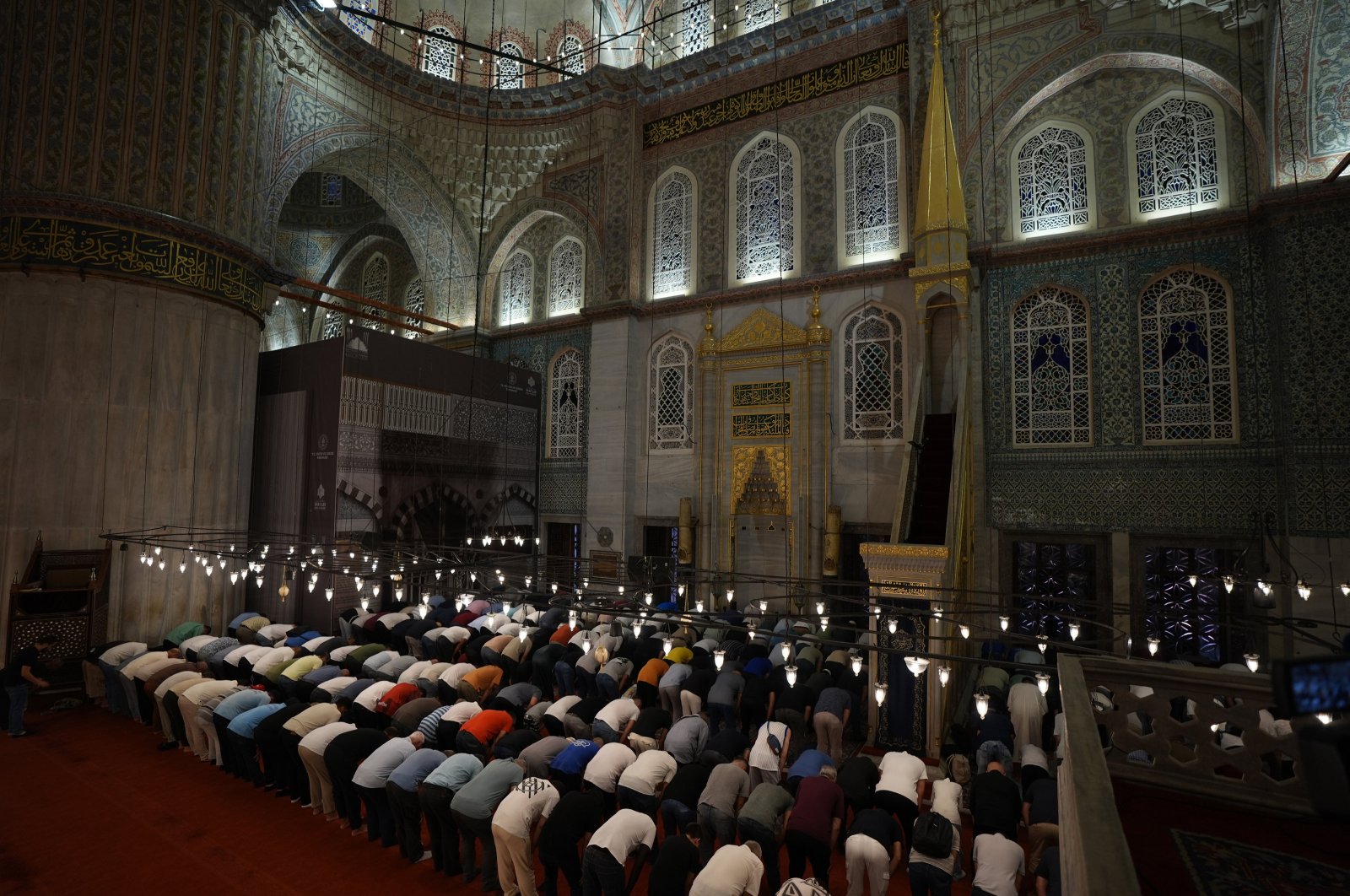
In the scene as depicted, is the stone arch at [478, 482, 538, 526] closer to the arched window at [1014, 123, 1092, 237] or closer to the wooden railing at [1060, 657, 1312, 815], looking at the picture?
the arched window at [1014, 123, 1092, 237]

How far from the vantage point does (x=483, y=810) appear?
4406 millimetres

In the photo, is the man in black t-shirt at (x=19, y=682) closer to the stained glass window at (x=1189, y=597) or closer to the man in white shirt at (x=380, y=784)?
the man in white shirt at (x=380, y=784)

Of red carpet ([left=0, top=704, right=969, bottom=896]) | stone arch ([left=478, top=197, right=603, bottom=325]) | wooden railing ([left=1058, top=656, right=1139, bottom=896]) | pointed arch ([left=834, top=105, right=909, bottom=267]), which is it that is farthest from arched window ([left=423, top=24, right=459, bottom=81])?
wooden railing ([left=1058, top=656, right=1139, bottom=896])

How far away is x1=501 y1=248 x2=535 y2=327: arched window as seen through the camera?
Result: 13906 millimetres

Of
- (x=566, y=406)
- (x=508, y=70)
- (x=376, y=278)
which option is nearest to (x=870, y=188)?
(x=566, y=406)

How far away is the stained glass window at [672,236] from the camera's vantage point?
12.0 metres

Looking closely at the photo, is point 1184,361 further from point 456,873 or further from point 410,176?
point 410,176

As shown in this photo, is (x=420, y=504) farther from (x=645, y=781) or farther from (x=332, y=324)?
(x=332, y=324)

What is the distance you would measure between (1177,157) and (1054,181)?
133 cm

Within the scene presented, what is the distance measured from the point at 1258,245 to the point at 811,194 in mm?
5646

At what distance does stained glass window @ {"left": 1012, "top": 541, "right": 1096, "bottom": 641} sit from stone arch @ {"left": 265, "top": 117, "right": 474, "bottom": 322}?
1112 centimetres

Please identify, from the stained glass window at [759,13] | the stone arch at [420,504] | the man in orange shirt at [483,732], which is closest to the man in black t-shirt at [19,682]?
the stone arch at [420,504]

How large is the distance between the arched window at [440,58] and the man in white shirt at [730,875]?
14382mm

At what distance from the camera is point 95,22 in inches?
343
